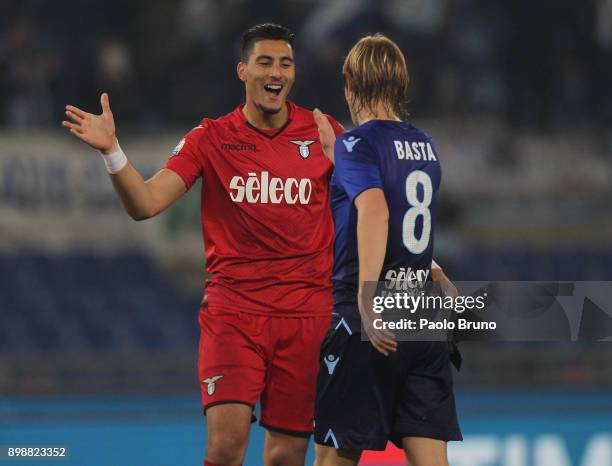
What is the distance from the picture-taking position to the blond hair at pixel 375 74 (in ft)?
11.9

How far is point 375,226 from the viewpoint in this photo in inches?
136

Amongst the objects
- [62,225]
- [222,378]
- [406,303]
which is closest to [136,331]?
[62,225]

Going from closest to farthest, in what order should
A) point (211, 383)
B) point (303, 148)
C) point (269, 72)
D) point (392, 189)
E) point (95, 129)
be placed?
point (392, 189) < point (95, 129) < point (211, 383) < point (269, 72) < point (303, 148)

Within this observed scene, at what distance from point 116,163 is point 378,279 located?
1085mm

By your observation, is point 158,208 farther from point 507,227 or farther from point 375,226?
point 507,227

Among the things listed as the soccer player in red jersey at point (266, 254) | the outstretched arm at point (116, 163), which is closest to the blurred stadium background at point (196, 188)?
the soccer player in red jersey at point (266, 254)

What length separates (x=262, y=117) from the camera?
15.1 ft

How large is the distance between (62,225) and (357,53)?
9.46 m

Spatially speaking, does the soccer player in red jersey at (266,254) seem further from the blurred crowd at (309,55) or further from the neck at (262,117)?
the blurred crowd at (309,55)

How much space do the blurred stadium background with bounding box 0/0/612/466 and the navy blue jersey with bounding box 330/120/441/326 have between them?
6.96 m

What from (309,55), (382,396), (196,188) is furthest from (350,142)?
(309,55)

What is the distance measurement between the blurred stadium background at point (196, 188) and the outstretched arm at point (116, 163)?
257 inches

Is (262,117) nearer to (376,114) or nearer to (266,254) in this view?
(266,254)

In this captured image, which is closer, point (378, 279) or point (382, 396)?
point (378, 279)
